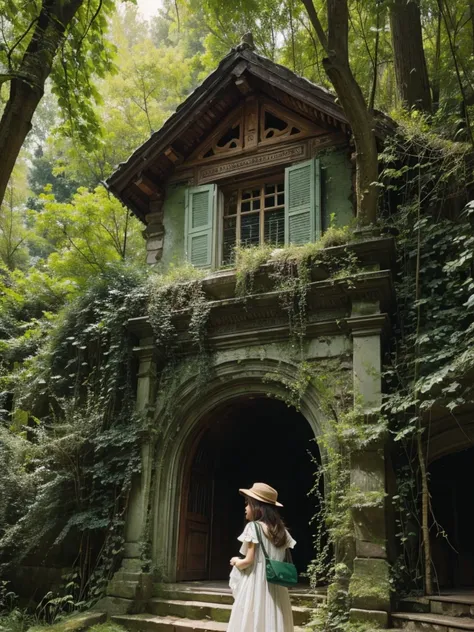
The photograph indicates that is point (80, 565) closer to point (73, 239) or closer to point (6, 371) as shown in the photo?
point (6, 371)

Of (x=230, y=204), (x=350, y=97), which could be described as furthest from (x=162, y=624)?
(x=350, y=97)

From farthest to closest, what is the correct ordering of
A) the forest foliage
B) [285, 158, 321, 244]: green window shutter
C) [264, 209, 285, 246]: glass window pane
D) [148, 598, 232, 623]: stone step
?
[264, 209, 285, 246]: glass window pane → [285, 158, 321, 244]: green window shutter → the forest foliage → [148, 598, 232, 623]: stone step

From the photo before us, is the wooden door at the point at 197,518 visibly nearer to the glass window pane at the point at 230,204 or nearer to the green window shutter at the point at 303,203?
the green window shutter at the point at 303,203

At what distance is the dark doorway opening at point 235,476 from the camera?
9195 mm

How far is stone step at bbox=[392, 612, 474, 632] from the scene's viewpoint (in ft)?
19.1

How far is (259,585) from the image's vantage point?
506 cm

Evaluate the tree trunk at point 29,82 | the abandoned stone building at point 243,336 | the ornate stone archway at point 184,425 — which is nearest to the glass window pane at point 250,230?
the abandoned stone building at point 243,336

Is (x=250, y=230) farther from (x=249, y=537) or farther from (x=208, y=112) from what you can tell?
(x=249, y=537)

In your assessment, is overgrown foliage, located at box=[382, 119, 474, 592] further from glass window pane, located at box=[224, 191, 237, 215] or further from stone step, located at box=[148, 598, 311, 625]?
glass window pane, located at box=[224, 191, 237, 215]

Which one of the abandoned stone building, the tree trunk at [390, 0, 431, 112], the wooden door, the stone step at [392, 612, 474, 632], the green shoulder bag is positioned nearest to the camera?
the green shoulder bag

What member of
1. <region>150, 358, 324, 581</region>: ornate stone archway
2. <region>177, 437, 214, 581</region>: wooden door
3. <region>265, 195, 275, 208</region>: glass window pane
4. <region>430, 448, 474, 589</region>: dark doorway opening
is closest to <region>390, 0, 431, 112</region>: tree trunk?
<region>265, 195, 275, 208</region>: glass window pane

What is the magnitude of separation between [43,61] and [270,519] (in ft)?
17.3

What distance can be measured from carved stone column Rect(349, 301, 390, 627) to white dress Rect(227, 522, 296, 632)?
1.55 m

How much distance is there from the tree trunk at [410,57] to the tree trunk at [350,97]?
2.68 metres
